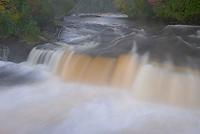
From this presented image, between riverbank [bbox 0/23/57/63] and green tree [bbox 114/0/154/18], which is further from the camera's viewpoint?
green tree [bbox 114/0/154/18]

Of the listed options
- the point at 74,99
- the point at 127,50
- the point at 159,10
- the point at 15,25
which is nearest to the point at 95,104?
the point at 74,99

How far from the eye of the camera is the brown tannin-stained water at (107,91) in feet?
13.1

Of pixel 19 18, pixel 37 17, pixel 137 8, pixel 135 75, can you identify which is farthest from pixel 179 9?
pixel 19 18

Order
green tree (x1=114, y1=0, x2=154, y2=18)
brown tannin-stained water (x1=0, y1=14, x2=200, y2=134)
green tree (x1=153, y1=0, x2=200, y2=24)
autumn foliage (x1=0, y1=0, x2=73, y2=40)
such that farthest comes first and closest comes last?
green tree (x1=114, y1=0, x2=154, y2=18) → green tree (x1=153, y1=0, x2=200, y2=24) → autumn foliage (x1=0, y1=0, x2=73, y2=40) → brown tannin-stained water (x1=0, y1=14, x2=200, y2=134)

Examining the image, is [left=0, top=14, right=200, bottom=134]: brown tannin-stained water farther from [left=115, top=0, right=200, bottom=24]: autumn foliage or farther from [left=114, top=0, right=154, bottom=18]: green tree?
[left=114, top=0, right=154, bottom=18]: green tree

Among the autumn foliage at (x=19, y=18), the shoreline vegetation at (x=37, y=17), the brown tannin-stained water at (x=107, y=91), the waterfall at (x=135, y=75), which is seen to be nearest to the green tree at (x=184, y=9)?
the shoreline vegetation at (x=37, y=17)

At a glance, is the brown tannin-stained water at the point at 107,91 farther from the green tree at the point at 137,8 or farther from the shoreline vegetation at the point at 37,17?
the green tree at the point at 137,8

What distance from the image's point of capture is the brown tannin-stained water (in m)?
3.98

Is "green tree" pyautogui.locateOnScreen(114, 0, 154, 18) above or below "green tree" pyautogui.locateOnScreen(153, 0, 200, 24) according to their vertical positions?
above

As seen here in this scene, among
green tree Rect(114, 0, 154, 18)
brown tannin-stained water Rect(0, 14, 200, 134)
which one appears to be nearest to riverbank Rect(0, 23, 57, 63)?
brown tannin-stained water Rect(0, 14, 200, 134)

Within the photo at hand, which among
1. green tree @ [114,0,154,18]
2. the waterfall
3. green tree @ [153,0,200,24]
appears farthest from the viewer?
green tree @ [114,0,154,18]

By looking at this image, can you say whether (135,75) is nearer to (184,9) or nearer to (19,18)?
(19,18)

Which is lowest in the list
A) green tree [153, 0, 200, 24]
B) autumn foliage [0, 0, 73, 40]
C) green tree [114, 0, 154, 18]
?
autumn foliage [0, 0, 73, 40]

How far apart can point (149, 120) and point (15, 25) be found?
792cm
